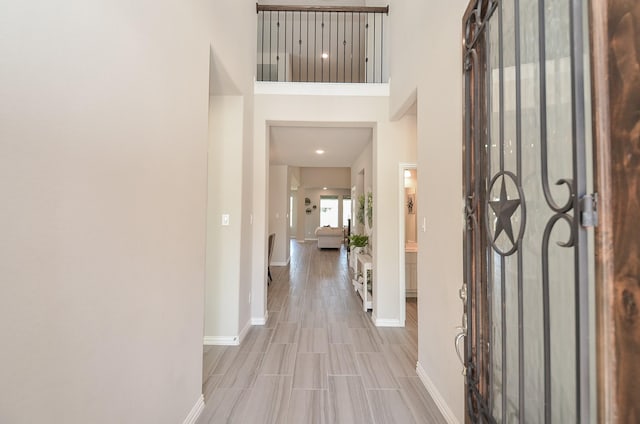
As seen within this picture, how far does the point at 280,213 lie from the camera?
7422 millimetres

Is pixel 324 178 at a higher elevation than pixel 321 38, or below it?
below

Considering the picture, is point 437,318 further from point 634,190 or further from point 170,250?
point 170,250

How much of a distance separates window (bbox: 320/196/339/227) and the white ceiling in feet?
23.0

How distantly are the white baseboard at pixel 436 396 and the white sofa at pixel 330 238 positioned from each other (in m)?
7.49

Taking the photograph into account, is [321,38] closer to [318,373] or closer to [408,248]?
[408,248]

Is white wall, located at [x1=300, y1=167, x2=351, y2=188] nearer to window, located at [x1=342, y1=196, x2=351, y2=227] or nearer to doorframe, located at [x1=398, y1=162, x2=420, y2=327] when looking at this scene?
window, located at [x1=342, y1=196, x2=351, y2=227]

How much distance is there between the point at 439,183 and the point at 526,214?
108 centimetres

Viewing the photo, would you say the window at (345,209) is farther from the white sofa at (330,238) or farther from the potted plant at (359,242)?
the potted plant at (359,242)

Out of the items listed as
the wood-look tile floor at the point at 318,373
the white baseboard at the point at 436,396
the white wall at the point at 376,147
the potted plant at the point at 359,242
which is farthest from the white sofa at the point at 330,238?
the white baseboard at the point at 436,396

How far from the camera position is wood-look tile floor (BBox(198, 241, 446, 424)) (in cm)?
183

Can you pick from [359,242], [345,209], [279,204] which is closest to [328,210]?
[345,209]

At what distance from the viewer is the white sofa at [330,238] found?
9781 millimetres

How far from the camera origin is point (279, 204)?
747cm

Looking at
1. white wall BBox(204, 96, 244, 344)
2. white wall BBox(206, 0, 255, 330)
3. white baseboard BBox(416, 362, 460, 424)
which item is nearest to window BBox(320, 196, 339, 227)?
white wall BBox(206, 0, 255, 330)
